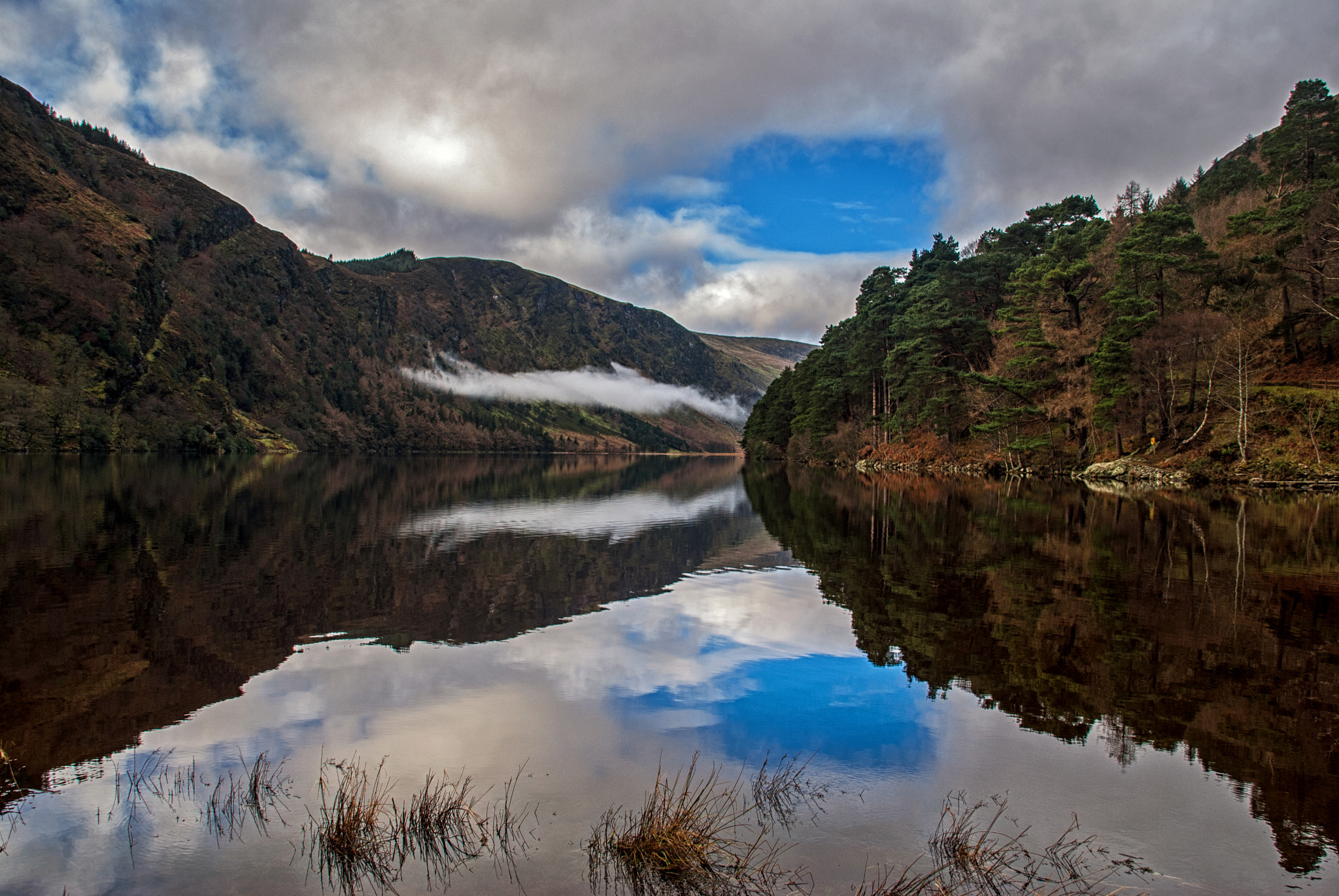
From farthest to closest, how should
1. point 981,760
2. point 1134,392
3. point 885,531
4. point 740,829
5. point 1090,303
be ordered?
point 1090,303 → point 1134,392 → point 885,531 → point 981,760 → point 740,829

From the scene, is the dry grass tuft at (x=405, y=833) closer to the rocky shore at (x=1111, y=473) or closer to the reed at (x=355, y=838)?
the reed at (x=355, y=838)

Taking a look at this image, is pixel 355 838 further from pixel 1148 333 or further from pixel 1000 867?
pixel 1148 333

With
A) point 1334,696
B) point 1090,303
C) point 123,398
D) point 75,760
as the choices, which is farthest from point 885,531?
point 123,398

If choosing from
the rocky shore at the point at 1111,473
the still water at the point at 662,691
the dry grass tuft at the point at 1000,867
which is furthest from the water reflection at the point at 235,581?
the rocky shore at the point at 1111,473

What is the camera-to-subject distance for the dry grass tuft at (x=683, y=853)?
5.55m

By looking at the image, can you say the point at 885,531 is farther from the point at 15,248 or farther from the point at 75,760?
the point at 15,248

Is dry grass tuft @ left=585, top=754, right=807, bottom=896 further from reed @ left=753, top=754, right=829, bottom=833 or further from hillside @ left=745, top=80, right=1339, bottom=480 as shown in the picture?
hillside @ left=745, top=80, right=1339, bottom=480

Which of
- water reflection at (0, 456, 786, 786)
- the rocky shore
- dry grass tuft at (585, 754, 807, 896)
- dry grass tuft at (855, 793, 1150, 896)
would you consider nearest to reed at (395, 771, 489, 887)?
dry grass tuft at (585, 754, 807, 896)

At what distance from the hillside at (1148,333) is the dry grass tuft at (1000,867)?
48493 mm

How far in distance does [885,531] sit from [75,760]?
24.1m

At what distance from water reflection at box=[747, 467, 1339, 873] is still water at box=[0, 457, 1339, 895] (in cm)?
7

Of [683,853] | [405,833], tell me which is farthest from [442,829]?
[683,853]

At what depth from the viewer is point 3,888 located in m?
5.28

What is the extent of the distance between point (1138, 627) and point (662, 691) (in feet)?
27.9
